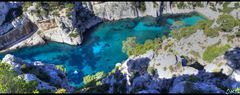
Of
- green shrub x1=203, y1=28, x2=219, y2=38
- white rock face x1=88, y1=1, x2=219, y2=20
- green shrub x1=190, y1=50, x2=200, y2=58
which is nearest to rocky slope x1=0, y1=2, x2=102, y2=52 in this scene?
white rock face x1=88, y1=1, x2=219, y2=20

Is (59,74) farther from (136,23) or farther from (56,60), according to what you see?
(136,23)

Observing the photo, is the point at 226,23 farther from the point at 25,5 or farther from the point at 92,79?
the point at 25,5

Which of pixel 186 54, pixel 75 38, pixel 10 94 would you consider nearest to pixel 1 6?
pixel 75 38

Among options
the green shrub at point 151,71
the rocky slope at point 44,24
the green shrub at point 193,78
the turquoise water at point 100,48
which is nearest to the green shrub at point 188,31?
the turquoise water at point 100,48

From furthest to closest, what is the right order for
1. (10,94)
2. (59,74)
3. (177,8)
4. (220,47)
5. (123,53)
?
1. (177,8)
2. (123,53)
3. (220,47)
4. (59,74)
5. (10,94)

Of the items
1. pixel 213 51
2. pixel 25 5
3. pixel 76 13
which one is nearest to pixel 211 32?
pixel 213 51

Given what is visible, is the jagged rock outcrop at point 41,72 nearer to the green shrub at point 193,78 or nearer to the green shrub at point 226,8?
the green shrub at point 193,78
